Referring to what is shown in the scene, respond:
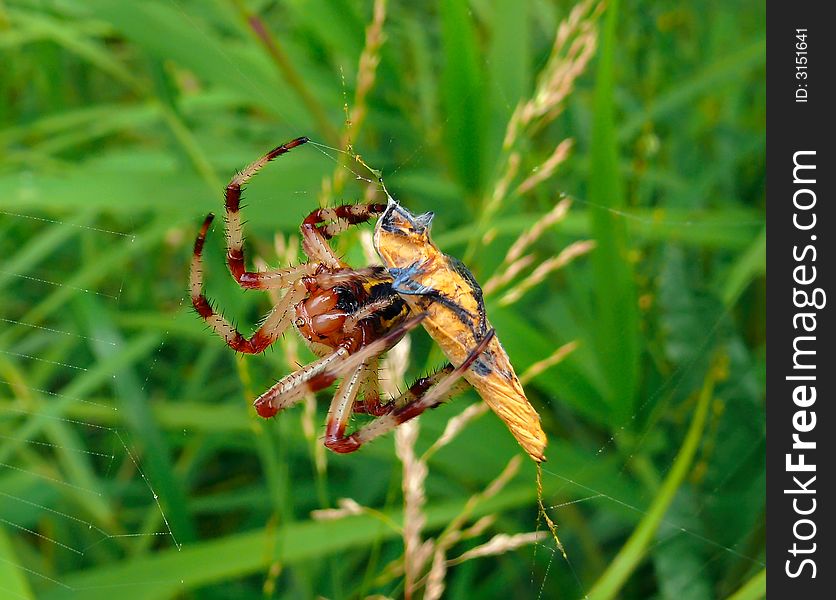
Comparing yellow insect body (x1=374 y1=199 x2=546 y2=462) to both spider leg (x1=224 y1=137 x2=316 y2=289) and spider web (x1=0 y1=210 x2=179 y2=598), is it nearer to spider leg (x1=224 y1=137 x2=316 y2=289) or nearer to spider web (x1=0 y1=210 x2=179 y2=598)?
spider leg (x1=224 y1=137 x2=316 y2=289)

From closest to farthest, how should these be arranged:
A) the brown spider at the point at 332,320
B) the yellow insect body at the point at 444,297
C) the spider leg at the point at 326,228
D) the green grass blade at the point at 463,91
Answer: the yellow insect body at the point at 444,297 < the brown spider at the point at 332,320 < the spider leg at the point at 326,228 < the green grass blade at the point at 463,91

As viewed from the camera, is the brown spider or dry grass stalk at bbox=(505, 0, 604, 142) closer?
the brown spider

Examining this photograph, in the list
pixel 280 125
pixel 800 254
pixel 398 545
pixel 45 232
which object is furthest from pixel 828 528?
pixel 45 232

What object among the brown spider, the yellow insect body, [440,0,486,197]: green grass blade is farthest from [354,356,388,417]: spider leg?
[440,0,486,197]: green grass blade

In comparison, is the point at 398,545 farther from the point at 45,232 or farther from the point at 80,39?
the point at 80,39

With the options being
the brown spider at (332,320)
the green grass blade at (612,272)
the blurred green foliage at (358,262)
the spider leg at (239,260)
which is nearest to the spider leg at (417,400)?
the brown spider at (332,320)

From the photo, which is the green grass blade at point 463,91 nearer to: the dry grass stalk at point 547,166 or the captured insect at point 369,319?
the dry grass stalk at point 547,166
